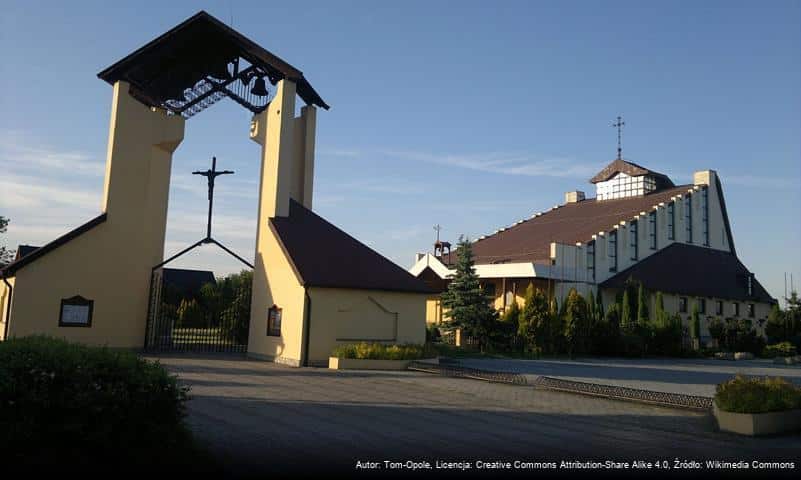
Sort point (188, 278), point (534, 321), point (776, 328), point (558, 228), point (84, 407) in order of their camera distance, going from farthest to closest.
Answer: point (188, 278)
point (558, 228)
point (776, 328)
point (534, 321)
point (84, 407)

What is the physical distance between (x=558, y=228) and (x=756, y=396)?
36.4m

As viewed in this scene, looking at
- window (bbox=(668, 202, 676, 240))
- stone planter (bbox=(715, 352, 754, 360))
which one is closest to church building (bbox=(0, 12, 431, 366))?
stone planter (bbox=(715, 352, 754, 360))

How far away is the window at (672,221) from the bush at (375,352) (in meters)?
31.2

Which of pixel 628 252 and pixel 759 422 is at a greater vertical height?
pixel 628 252

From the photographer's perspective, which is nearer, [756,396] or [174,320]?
[756,396]

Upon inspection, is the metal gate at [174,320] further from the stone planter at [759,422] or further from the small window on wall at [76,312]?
the stone planter at [759,422]

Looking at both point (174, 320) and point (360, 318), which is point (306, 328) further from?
point (174, 320)

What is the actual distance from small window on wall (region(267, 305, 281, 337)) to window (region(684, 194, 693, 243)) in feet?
119

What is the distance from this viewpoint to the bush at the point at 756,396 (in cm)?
1071

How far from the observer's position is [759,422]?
1044 cm

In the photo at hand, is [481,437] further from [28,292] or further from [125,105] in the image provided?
[125,105]

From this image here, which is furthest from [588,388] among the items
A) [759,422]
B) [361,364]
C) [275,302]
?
[275,302]

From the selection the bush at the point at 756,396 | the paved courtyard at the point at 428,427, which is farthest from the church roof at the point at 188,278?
the bush at the point at 756,396

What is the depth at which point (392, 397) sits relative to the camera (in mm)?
13852
